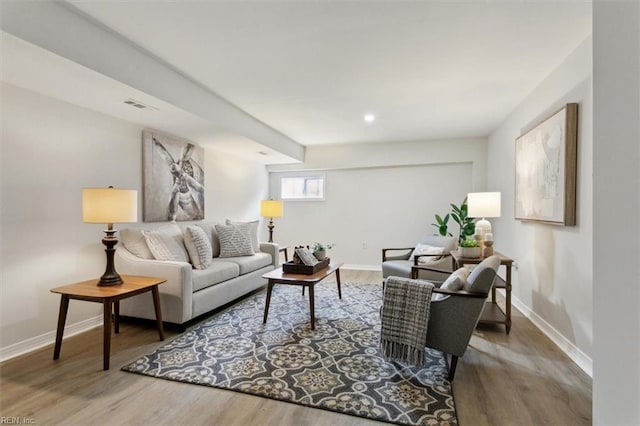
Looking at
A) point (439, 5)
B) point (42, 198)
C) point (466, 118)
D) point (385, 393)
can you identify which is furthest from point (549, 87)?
point (42, 198)

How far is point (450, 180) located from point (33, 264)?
18.7 ft

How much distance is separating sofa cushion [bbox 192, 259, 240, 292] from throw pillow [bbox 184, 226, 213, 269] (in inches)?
3.7

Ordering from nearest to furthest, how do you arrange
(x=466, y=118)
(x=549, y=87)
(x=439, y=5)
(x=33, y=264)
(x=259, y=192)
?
(x=439, y=5)
(x=33, y=264)
(x=549, y=87)
(x=466, y=118)
(x=259, y=192)

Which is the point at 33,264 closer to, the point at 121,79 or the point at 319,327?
the point at 121,79

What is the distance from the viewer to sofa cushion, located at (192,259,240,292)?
3.09m

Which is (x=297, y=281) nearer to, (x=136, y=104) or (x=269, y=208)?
(x=136, y=104)

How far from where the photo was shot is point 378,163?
5719mm

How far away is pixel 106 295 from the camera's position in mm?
2270

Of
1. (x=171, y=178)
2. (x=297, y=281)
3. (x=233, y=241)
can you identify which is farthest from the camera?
(x=233, y=241)

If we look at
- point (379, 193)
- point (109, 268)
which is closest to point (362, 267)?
point (379, 193)

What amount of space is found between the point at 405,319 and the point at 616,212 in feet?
5.19

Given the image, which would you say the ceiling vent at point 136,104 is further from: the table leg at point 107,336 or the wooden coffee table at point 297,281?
the wooden coffee table at point 297,281

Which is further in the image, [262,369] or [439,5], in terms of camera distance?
[262,369]

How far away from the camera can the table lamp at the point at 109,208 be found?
2424mm
